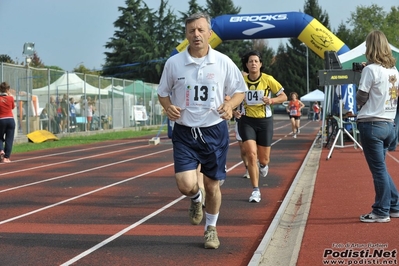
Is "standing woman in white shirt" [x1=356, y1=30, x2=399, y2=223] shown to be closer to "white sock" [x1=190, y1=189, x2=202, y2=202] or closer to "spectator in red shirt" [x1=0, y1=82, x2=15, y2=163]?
"white sock" [x1=190, y1=189, x2=202, y2=202]

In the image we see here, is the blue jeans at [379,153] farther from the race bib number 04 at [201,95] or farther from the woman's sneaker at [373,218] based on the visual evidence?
the race bib number 04 at [201,95]

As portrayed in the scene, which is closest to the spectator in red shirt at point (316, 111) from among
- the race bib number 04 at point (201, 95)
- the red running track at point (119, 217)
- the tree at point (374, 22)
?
the tree at point (374, 22)

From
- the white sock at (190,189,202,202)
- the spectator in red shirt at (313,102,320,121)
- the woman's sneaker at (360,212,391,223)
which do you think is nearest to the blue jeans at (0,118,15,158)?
the white sock at (190,189,202,202)

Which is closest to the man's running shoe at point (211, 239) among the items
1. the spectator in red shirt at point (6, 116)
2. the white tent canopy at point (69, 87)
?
the spectator in red shirt at point (6, 116)

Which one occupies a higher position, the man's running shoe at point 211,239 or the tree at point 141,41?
the tree at point 141,41

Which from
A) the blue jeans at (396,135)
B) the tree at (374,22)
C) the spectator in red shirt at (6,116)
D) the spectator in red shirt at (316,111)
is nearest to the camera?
the blue jeans at (396,135)

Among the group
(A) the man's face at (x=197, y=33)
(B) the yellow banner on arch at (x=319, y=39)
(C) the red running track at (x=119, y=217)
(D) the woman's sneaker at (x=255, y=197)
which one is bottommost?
(C) the red running track at (x=119, y=217)

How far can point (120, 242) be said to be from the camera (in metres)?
7.12

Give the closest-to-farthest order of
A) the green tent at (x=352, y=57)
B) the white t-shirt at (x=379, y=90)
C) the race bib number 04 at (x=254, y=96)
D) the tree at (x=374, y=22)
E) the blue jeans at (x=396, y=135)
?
the white t-shirt at (x=379, y=90), the blue jeans at (x=396, y=135), the race bib number 04 at (x=254, y=96), the green tent at (x=352, y=57), the tree at (x=374, y=22)

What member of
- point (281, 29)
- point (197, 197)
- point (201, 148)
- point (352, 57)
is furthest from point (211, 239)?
point (281, 29)

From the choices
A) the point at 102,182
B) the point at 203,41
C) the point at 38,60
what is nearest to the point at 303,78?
the point at 38,60

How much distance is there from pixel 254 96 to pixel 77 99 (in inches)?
1011

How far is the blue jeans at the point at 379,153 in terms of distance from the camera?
7.55 meters

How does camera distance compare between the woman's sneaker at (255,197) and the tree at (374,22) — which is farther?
the tree at (374,22)
